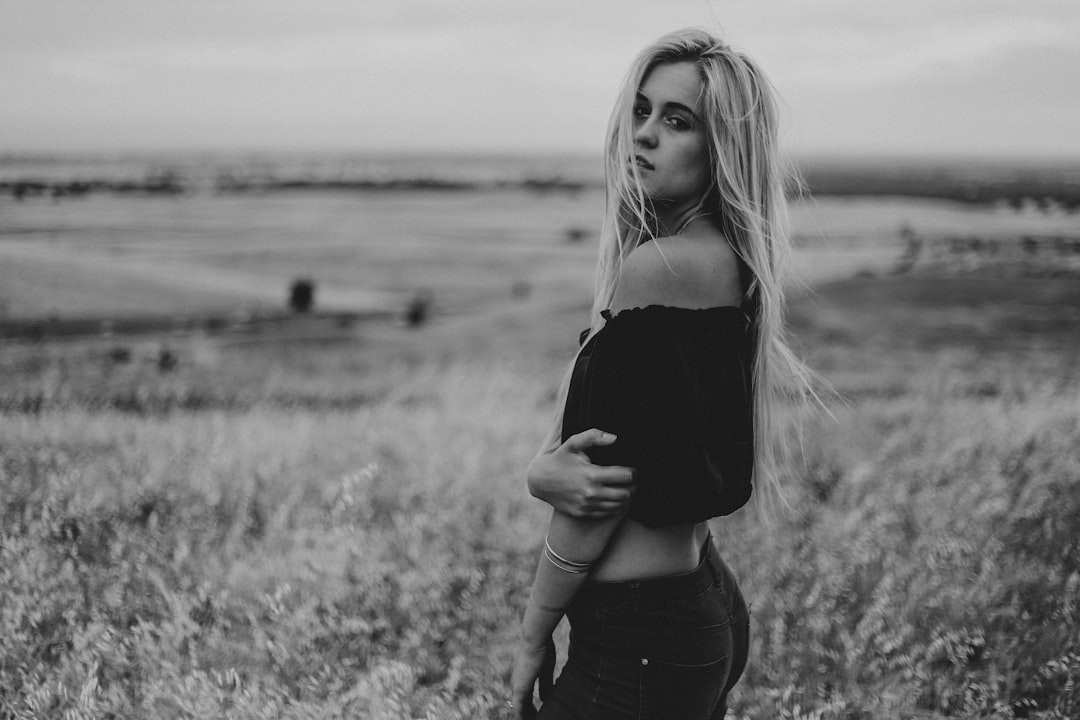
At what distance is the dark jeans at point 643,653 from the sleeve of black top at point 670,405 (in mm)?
167

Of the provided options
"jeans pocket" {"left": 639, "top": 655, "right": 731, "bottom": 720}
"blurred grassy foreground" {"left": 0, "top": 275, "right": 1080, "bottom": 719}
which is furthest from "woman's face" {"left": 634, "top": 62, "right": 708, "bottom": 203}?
"blurred grassy foreground" {"left": 0, "top": 275, "right": 1080, "bottom": 719}

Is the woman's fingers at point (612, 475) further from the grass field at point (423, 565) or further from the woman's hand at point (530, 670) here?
the grass field at point (423, 565)

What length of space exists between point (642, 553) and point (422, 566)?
2.58m

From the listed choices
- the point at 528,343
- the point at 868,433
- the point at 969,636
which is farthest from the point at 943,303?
the point at 969,636

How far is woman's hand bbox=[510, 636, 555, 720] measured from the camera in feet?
5.47

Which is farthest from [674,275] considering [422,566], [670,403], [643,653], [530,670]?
[422,566]

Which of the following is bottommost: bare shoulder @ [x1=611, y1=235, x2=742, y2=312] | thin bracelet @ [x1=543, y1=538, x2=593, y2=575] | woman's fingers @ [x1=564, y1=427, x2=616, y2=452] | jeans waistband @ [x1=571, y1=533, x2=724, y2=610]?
jeans waistband @ [x1=571, y1=533, x2=724, y2=610]

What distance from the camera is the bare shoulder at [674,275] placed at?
57.3 inches

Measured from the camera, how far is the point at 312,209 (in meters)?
52.9

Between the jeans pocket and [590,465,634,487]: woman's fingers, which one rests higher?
[590,465,634,487]: woman's fingers

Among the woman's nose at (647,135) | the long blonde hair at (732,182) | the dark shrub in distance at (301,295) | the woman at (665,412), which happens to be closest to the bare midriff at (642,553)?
the woman at (665,412)

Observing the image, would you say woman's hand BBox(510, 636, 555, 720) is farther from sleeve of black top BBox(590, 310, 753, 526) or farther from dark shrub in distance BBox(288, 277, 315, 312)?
dark shrub in distance BBox(288, 277, 315, 312)

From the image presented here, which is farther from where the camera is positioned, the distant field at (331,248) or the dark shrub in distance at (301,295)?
the dark shrub in distance at (301,295)

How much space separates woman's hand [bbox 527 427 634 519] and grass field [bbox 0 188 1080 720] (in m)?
1.56
